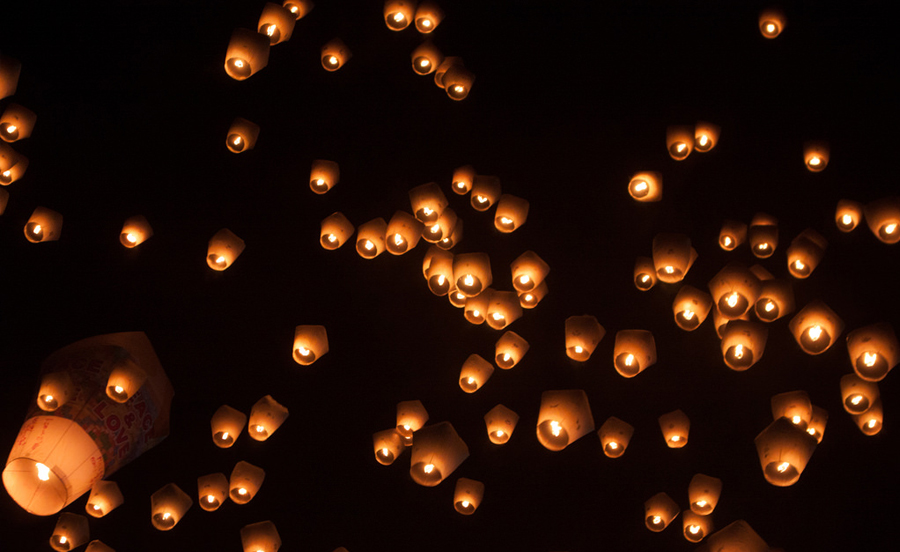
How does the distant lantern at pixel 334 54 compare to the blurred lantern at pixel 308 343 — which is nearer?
the blurred lantern at pixel 308 343

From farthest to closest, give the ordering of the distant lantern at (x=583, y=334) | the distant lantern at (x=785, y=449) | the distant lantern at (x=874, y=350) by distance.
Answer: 1. the distant lantern at (x=583, y=334)
2. the distant lantern at (x=874, y=350)
3. the distant lantern at (x=785, y=449)

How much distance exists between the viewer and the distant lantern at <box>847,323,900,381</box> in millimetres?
2043

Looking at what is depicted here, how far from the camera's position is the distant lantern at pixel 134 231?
2.86m

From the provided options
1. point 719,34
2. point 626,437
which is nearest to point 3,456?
point 626,437

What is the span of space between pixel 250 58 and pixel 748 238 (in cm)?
251

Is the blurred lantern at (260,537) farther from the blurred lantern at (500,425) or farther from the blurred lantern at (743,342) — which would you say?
the blurred lantern at (743,342)

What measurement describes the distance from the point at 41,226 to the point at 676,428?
324cm

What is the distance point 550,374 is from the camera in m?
2.84

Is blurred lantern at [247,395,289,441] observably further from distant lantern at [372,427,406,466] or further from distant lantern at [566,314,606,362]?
distant lantern at [566,314,606,362]

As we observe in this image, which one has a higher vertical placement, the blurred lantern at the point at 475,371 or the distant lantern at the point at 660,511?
the blurred lantern at the point at 475,371

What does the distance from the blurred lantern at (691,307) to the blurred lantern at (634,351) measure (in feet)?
0.50

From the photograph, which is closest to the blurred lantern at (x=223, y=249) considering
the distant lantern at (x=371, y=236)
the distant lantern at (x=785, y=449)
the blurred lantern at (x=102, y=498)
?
the distant lantern at (x=371, y=236)

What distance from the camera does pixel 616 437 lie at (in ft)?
8.32

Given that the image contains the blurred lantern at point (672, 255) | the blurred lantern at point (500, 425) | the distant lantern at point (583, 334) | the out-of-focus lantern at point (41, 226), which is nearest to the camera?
the blurred lantern at point (672, 255)
